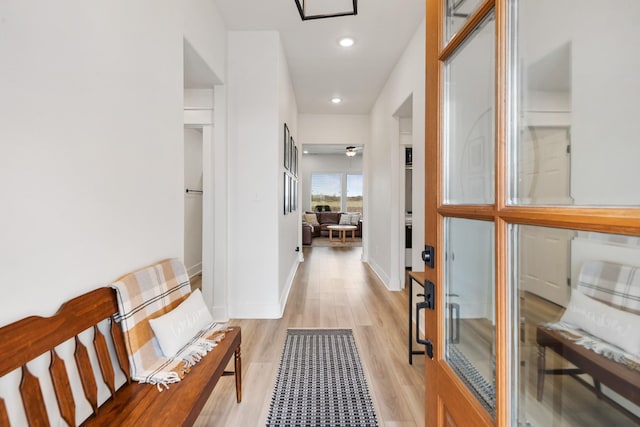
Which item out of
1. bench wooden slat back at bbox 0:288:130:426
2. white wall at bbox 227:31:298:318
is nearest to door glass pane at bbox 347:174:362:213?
white wall at bbox 227:31:298:318

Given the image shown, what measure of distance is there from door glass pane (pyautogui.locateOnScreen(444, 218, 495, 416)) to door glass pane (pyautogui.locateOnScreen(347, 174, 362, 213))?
1049 centimetres

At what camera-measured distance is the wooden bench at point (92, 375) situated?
0.85 m

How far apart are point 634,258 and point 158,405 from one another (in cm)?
140

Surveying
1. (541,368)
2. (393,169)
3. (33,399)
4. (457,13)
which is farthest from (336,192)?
(541,368)

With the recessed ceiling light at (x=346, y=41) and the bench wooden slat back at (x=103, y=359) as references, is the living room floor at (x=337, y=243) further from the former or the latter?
the bench wooden slat back at (x=103, y=359)

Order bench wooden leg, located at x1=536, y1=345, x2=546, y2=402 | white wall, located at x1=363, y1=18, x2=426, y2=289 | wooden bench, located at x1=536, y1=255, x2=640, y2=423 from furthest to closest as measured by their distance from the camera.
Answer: white wall, located at x1=363, y1=18, x2=426, y2=289 < bench wooden leg, located at x1=536, y1=345, x2=546, y2=402 < wooden bench, located at x1=536, y1=255, x2=640, y2=423

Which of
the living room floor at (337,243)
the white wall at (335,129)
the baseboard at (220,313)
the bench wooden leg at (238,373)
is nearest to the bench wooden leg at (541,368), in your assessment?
the bench wooden leg at (238,373)

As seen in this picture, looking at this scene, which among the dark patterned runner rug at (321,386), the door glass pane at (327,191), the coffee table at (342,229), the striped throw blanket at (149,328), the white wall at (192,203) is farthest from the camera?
the door glass pane at (327,191)

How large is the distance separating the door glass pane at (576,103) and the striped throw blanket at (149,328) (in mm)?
1431

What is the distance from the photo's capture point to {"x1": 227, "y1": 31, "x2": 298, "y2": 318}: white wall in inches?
122

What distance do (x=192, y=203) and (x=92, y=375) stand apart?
13.5 feet

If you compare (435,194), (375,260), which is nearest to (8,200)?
(435,194)

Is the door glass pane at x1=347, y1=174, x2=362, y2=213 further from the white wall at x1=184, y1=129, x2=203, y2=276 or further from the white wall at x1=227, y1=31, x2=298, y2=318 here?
the white wall at x1=227, y1=31, x2=298, y2=318

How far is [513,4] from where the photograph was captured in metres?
0.62
